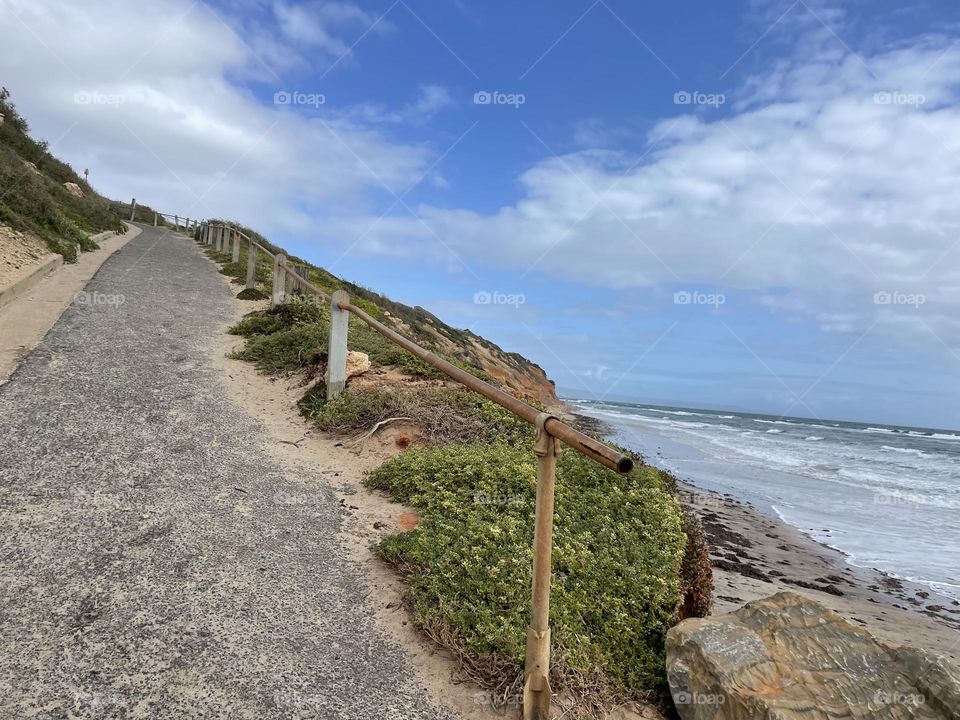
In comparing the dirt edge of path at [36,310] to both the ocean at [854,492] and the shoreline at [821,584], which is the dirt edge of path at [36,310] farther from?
the ocean at [854,492]

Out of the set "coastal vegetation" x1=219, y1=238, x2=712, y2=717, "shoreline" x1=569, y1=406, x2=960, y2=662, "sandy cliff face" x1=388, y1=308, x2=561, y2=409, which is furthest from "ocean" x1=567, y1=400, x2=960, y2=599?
"coastal vegetation" x1=219, y1=238, x2=712, y2=717

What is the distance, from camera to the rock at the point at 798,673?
329cm

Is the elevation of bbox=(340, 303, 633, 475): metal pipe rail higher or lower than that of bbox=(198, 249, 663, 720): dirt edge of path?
higher

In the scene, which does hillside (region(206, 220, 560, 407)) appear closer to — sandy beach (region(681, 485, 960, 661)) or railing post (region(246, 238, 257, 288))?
railing post (region(246, 238, 257, 288))

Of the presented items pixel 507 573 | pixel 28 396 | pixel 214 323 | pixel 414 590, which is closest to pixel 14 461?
pixel 28 396

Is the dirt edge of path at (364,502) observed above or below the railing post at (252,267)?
below

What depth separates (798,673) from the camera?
364 centimetres

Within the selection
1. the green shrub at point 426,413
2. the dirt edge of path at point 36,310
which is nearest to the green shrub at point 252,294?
the dirt edge of path at point 36,310

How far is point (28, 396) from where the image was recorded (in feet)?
18.9

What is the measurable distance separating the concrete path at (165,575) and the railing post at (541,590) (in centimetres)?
49

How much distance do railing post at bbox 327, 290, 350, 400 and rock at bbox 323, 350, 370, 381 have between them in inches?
16.1

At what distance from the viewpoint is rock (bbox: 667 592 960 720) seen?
3.29m

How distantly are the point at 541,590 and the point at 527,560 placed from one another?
1.25m

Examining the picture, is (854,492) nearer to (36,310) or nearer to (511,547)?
(511,547)
